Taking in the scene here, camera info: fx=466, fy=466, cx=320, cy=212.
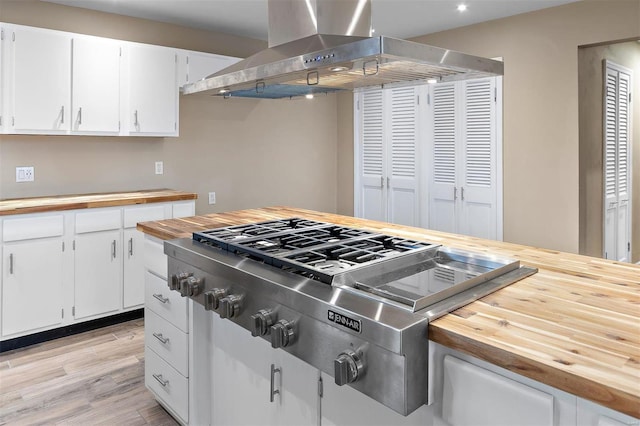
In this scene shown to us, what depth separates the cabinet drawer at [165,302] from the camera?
2102 mm

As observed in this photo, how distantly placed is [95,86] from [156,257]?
6.31 ft

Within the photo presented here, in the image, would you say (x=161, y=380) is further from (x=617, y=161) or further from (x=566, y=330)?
(x=617, y=161)

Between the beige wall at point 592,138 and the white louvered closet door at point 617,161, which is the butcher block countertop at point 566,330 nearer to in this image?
the beige wall at point 592,138

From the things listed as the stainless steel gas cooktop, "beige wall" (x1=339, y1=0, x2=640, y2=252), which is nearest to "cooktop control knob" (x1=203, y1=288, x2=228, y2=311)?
the stainless steel gas cooktop

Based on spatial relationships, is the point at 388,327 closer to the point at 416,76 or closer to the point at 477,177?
the point at 416,76

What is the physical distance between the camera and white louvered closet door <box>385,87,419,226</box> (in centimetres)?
487

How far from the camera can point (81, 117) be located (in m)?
3.50

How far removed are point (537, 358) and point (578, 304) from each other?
40cm

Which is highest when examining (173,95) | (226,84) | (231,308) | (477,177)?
(173,95)

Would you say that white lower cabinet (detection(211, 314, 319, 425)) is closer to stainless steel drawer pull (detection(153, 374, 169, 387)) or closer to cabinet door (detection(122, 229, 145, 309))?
stainless steel drawer pull (detection(153, 374, 169, 387))

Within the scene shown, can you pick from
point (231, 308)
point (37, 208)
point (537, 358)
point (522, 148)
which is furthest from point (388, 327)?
point (522, 148)

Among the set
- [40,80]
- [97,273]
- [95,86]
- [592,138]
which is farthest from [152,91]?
[592,138]

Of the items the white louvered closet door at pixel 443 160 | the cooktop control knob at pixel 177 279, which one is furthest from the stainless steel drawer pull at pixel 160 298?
the white louvered closet door at pixel 443 160

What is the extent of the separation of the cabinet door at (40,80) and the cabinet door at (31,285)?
846 mm
